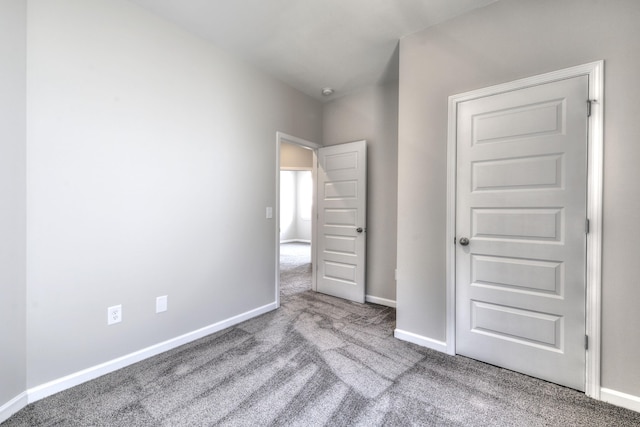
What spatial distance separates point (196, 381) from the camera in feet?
6.06

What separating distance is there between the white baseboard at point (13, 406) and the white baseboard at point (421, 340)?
2.56m

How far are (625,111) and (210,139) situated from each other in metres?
2.97

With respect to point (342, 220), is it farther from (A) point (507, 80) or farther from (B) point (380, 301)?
(A) point (507, 80)

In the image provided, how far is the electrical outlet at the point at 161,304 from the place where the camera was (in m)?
2.21

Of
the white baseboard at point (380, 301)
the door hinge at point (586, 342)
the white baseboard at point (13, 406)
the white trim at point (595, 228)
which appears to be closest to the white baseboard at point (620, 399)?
the white trim at point (595, 228)

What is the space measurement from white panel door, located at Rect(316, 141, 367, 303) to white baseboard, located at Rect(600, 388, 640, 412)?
214 centimetres

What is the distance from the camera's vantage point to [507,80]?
6.48 feet

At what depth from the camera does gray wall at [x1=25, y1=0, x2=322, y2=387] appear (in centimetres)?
169

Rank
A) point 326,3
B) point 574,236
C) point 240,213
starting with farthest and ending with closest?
1. point 240,213
2. point 326,3
3. point 574,236

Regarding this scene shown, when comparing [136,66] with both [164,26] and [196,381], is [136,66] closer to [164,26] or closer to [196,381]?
[164,26]

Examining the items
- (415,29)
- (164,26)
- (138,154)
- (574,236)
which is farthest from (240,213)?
(574,236)

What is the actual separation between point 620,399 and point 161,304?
3.13 metres

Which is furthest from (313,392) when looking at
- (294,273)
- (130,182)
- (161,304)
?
(294,273)

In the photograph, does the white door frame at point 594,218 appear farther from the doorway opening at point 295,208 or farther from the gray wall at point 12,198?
the doorway opening at point 295,208
